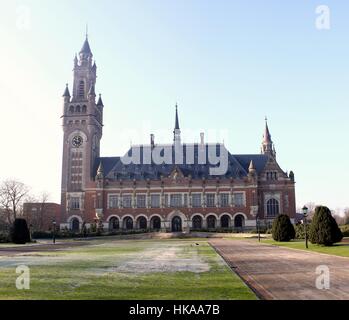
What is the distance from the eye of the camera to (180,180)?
78.9 m

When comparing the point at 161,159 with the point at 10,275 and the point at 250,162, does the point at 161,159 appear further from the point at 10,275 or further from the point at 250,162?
the point at 10,275

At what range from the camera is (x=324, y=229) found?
33.4 meters

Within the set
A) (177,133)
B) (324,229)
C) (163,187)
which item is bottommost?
(324,229)

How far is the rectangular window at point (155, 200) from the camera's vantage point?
7869 cm

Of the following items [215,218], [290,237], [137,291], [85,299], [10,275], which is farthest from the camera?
[215,218]

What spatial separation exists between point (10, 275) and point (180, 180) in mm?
64444

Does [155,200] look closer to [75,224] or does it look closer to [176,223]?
[176,223]

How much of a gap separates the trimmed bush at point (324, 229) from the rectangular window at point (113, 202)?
50.3 metres

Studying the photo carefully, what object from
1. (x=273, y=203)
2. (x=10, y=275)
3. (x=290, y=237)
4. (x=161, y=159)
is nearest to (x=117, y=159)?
(x=161, y=159)

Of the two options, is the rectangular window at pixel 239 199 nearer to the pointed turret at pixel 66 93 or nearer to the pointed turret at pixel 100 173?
the pointed turret at pixel 100 173

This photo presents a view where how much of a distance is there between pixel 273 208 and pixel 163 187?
2197 cm

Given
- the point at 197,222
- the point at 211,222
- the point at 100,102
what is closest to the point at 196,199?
the point at 197,222
